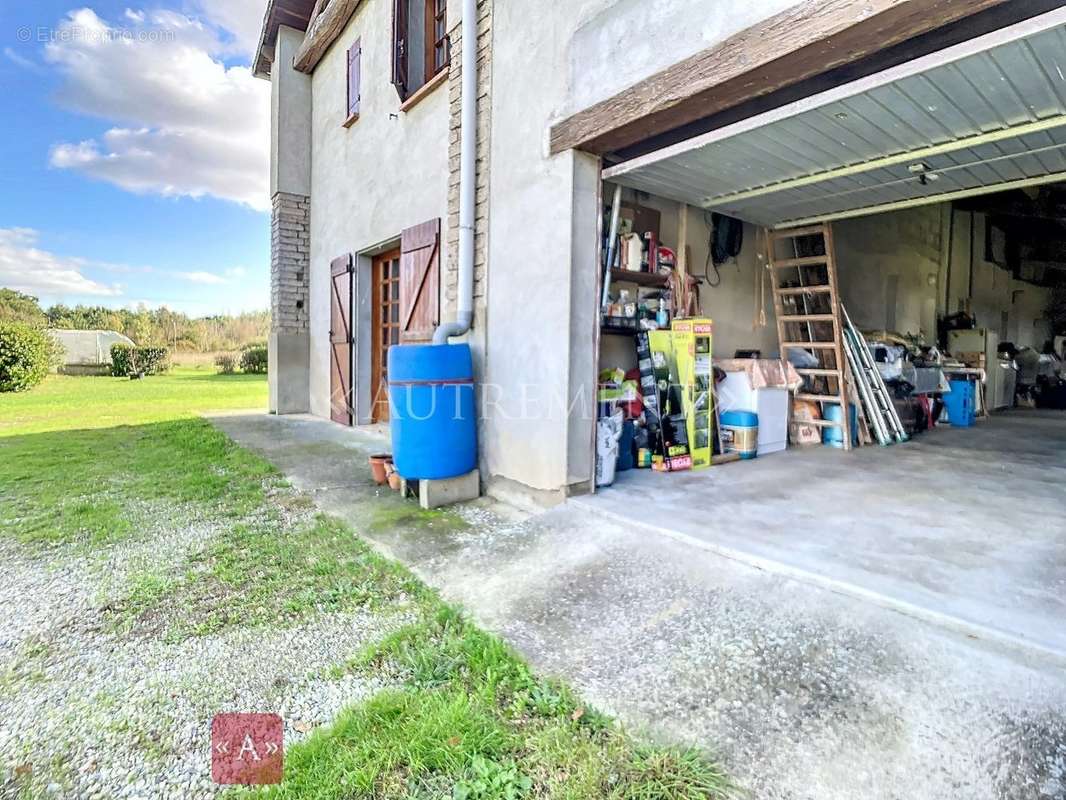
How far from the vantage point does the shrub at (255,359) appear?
61.4 feet

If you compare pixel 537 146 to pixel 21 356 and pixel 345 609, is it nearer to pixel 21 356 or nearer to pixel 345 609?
pixel 345 609

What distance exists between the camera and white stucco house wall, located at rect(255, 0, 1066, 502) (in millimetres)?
2316

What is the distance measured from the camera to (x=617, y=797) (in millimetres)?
1179

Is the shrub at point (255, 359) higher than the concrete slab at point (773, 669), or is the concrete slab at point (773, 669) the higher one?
the shrub at point (255, 359)

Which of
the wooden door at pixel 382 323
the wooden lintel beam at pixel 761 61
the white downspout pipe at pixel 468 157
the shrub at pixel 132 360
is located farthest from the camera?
the shrub at pixel 132 360

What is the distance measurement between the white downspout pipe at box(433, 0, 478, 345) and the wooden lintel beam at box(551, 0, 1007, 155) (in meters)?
0.93

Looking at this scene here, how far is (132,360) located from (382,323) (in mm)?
13992

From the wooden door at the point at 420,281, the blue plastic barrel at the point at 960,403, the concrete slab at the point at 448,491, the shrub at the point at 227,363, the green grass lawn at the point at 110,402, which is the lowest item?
the concrete slab at the point at 448,491

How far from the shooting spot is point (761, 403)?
4773 millimetres

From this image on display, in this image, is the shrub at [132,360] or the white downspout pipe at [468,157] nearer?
the white downspout pipe at [468,157]

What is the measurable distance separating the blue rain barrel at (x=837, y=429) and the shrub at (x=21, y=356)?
604 inches

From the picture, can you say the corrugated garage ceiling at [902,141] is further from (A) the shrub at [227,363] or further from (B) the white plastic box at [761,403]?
(A) the shrub at [227,363]

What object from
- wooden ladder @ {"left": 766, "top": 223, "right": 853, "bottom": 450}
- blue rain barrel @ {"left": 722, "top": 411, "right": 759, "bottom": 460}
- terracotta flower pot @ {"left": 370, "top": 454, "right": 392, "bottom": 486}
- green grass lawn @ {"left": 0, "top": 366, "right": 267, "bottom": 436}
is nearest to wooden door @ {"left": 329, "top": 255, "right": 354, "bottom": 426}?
green grass lawn @ {"left": 0, "top": 366, "right": 267, "bottom": 436}

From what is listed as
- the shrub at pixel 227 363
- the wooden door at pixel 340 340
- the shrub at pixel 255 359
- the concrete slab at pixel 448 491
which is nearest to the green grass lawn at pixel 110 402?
the wooden door at pixel 340 340
